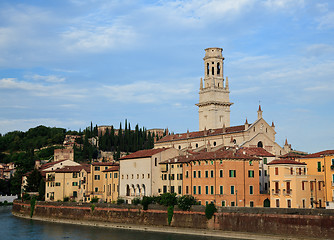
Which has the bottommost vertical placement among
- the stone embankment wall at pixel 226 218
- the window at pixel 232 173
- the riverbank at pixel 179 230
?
the riverbank at pixel 179 230

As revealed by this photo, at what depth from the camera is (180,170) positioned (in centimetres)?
6806

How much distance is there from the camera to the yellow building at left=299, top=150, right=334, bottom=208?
54.8 m

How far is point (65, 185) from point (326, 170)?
4759 centimetres

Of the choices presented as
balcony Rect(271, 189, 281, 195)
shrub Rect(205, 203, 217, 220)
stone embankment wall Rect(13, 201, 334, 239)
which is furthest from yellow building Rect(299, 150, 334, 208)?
shrub Rect(205, 203, 217, 220)

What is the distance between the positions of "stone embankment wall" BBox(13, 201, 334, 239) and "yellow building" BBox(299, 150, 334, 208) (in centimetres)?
748

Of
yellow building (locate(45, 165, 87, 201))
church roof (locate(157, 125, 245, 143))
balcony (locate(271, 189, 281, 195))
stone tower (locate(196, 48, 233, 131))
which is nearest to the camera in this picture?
balcony (locate(271, 189, 281, 195))

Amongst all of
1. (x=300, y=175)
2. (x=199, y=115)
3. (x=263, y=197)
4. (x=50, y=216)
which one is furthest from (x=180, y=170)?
(x=199, y=115)

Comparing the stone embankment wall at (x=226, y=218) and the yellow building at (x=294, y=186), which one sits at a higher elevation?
the yellow building at (x=294, y=186)

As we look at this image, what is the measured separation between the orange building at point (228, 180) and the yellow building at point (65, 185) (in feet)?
96.5

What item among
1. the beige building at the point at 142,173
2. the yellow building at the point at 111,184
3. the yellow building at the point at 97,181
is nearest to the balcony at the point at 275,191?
the beige building at the point at 142,173

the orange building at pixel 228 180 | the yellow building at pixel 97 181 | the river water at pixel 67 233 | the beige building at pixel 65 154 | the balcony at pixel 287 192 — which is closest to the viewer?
the river water at pixel 67 233

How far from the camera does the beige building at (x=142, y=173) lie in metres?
72.0

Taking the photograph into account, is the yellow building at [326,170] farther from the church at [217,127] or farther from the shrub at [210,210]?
the church at [217,127]

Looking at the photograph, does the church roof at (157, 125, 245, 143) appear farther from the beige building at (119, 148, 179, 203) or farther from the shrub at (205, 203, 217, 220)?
the shrub at (205, 203, 217, 220)
